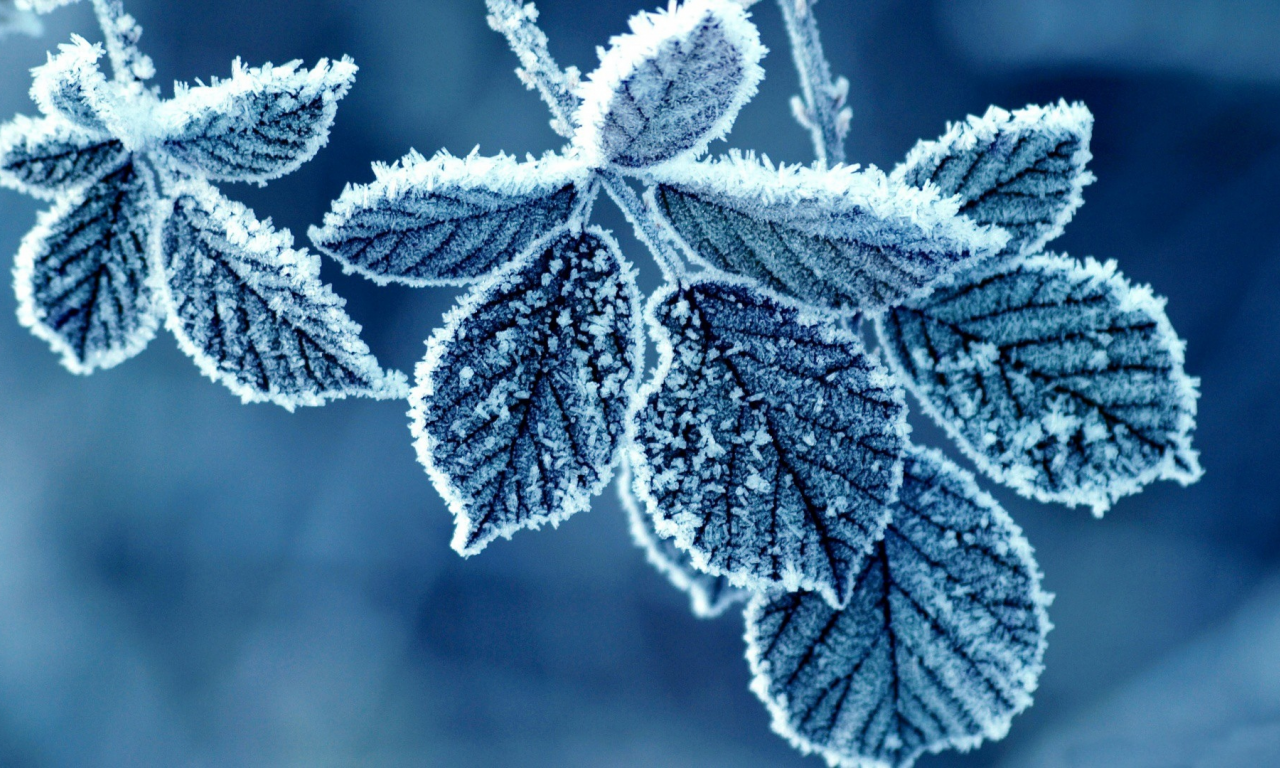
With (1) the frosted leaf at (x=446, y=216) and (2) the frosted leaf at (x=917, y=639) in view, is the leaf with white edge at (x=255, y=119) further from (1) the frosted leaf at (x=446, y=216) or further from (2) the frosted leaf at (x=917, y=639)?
(2) the frosted leaf at (x=917, y=639)

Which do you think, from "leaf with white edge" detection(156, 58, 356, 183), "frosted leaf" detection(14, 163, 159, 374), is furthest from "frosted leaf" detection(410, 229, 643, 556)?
"frosted leaf" detection(14, 163, 159, 374)

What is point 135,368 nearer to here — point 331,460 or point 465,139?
point 331,460

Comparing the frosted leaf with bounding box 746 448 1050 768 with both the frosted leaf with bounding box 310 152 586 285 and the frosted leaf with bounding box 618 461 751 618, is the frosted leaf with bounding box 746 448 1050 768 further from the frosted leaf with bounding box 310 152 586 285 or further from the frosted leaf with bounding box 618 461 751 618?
the frosted leaf with bounding box 310 152 586 285

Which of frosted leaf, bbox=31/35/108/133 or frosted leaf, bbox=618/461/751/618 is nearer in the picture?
frosted leaf, bbox=31/35/108/133

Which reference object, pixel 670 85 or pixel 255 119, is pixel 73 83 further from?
pixel 670 85

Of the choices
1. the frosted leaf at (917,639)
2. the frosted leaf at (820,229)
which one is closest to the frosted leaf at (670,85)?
the frosted leaf at (820,229)

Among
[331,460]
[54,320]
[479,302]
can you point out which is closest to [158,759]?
[331,460]

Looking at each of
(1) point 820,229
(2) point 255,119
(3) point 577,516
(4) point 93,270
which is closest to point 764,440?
(1) point 820,229
